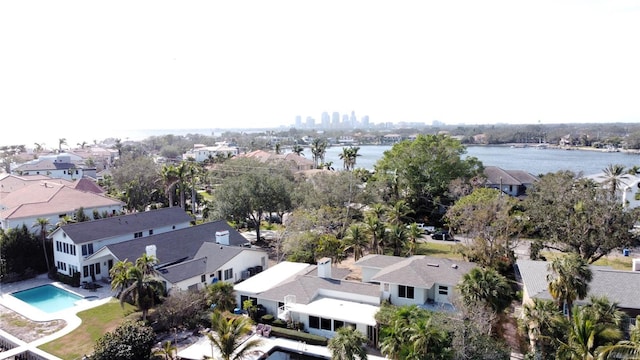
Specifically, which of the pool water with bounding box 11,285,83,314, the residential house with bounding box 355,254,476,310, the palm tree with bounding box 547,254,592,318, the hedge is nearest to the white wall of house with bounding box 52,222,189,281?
the pool water with bounding box 11,285,83,314

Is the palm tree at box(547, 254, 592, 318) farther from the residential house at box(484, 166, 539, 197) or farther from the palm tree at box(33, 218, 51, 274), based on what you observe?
the residential house at box(484, 166, 539, 197)

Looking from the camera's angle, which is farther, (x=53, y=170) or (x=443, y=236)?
(x=53, y=170)

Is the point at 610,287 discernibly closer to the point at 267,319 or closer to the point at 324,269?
the point at 324,269

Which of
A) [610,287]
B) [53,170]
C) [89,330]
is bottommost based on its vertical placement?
[89,330]

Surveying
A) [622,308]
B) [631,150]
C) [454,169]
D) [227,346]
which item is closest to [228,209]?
[227,346]

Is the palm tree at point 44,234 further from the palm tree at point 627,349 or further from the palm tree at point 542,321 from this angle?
the palm tree at point 627,349

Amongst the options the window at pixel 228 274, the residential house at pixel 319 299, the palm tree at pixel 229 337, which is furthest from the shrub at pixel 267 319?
the window at pixel 228 274

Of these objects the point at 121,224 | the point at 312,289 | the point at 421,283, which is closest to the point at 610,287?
the point at 421,283
